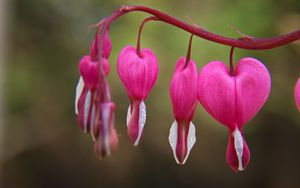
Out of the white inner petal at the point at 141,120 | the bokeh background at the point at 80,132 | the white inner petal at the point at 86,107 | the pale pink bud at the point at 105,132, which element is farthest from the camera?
the bokeh background at the point at 80,132

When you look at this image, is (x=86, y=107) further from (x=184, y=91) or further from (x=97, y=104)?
(x=184, y=91)

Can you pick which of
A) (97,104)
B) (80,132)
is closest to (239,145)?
(97,104)

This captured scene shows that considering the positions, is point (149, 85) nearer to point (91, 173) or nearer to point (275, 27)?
point (275, 27)

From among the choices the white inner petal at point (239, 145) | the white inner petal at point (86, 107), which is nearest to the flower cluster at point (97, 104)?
the white inner petal at point (86, 107)

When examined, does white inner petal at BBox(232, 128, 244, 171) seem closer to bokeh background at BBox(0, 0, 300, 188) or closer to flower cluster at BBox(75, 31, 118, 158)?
flower cluster at BBox(75, 31, 118, 158)

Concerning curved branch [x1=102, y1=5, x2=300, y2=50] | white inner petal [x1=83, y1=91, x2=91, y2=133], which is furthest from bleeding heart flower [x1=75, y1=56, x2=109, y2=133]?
curved branch [x1=102, y1=5, x2=300, y2=50]

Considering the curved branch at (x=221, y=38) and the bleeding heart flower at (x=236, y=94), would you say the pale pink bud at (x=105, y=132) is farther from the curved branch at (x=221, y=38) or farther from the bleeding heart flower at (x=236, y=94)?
the bleeding heart flower at (x=236, y=94)
